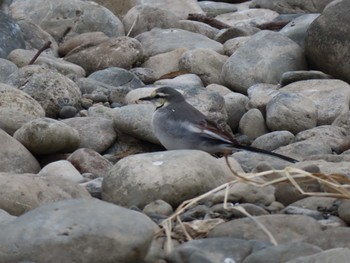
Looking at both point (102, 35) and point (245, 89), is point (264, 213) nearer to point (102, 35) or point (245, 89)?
point (245, 89)

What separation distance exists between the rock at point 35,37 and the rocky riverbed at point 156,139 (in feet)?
0.09

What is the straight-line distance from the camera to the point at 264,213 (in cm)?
609

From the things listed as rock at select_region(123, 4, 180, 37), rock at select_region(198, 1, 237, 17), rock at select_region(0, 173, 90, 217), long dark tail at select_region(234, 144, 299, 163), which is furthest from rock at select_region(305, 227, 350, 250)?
rock at select_region(198, 1, 237, 17)

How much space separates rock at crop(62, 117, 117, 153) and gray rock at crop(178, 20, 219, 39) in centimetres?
579

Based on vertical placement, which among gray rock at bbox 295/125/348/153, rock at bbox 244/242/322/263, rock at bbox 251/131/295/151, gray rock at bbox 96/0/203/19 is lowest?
gray rock at bbox 96/0/203/19

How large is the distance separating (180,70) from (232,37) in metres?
2.07

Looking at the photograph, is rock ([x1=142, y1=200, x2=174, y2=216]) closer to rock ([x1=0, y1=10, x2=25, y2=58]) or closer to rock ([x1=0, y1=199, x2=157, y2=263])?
rock ([x1=0, y1=199, x2=157, y2=263])

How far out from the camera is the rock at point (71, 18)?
16.2 metres

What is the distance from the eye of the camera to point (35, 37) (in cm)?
1520

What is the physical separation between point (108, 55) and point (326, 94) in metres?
3.31

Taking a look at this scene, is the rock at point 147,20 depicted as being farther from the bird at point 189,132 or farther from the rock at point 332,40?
the bird at point 189,132

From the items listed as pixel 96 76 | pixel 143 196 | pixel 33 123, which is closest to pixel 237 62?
pixel 96 76

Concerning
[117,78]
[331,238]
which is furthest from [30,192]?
[117,78]

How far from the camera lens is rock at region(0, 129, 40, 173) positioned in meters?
9.10
